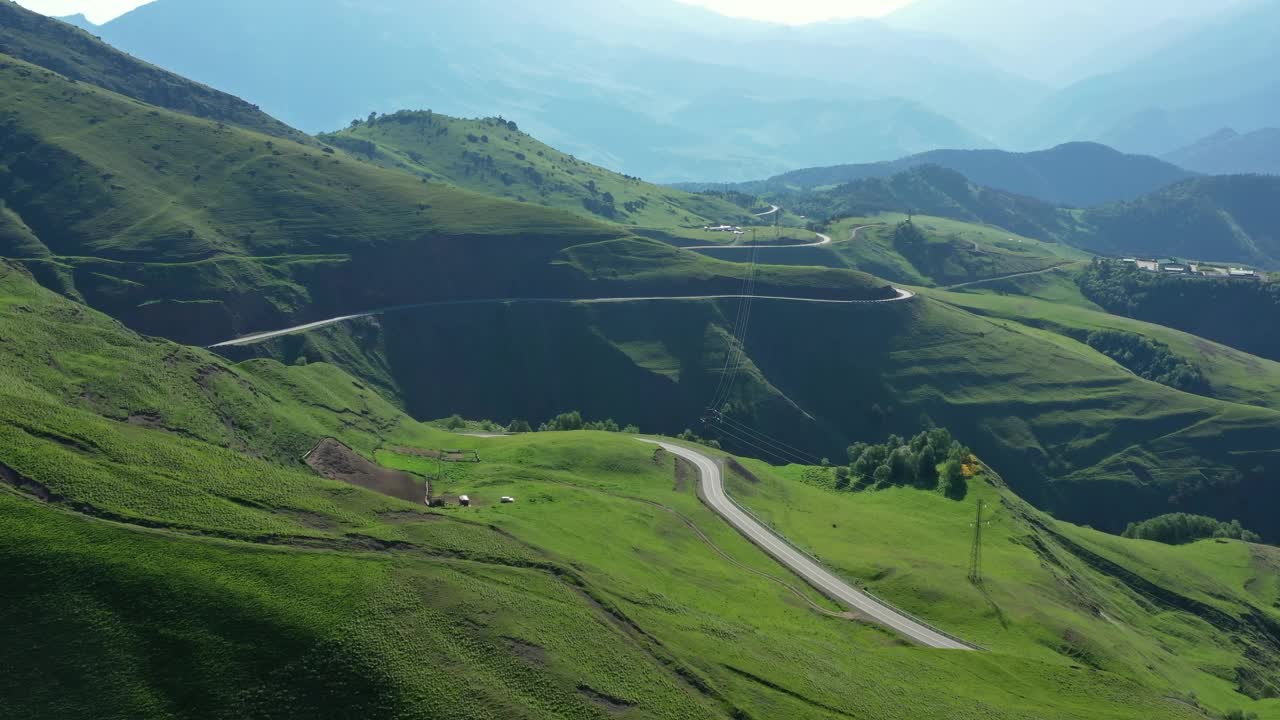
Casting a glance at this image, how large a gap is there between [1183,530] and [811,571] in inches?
4779

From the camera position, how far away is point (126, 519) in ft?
214

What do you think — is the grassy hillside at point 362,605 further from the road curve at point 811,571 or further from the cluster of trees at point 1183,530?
the cluster of trees at point 1183,530

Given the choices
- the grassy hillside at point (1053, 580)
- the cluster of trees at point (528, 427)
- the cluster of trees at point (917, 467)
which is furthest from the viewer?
the cluster of trees at point (528, 427)

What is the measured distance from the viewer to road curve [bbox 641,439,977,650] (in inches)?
3804

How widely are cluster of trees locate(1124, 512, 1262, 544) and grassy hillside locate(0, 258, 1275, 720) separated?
8197cm

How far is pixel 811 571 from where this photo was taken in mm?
110625

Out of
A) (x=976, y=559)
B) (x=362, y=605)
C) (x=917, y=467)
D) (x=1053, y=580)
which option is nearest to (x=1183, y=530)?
(x=917, y=467)

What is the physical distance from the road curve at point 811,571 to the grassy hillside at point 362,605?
4017mm

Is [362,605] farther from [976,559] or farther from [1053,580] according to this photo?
[1053,580]

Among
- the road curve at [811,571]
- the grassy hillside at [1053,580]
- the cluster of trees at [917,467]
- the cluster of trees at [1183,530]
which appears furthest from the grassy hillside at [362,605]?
the cluster of trees at [1183,530]

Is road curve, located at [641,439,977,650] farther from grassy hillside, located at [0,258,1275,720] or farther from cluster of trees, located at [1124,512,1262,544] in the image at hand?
cluster of trees, located at [1124,512,1262,544]

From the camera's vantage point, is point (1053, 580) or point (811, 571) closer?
point (811, 571)

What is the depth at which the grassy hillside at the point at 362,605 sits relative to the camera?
188 feet

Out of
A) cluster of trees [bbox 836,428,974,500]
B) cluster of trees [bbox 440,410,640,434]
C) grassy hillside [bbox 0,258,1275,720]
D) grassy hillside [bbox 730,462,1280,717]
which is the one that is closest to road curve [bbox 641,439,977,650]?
grassy hillside [bbox 730,462,1280,717]
